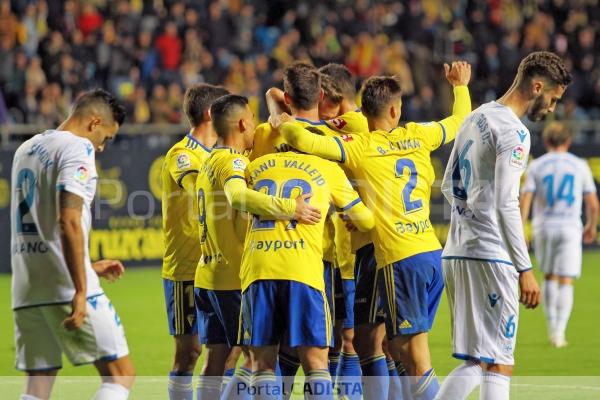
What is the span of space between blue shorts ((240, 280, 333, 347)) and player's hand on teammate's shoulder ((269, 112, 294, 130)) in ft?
4.01

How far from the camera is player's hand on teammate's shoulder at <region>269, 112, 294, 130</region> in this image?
25.5 feet

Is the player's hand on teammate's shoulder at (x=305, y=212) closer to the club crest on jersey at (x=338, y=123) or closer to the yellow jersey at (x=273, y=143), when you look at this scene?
the yellow jersey at (x=273, y=143)

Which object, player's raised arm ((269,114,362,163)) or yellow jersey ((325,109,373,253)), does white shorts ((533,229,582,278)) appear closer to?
yellow jersey ((325,109,373,253))

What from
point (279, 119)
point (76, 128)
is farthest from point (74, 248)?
point (279, 119)

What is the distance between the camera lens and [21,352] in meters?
6.66

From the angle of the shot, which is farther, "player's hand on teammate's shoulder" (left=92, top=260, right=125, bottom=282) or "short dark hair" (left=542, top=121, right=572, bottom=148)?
"short dark hair" (left=542, top=121, right=572, bottom=148)

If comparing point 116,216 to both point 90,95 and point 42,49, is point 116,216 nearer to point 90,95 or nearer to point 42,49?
point 42,49

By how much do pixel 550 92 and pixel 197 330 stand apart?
9.81 ft

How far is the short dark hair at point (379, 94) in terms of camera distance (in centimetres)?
791

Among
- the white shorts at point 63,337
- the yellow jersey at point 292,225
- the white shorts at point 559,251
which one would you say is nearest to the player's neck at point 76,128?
the white shorts at point 63,337

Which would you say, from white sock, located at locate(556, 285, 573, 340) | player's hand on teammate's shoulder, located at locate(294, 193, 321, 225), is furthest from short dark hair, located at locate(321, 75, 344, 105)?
white sock, located at locate(556, 285, 573, 340)

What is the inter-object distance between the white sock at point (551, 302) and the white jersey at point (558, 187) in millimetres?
805

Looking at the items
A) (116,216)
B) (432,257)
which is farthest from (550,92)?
(116,216)

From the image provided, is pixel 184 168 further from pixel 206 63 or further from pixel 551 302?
pixel 206 63
